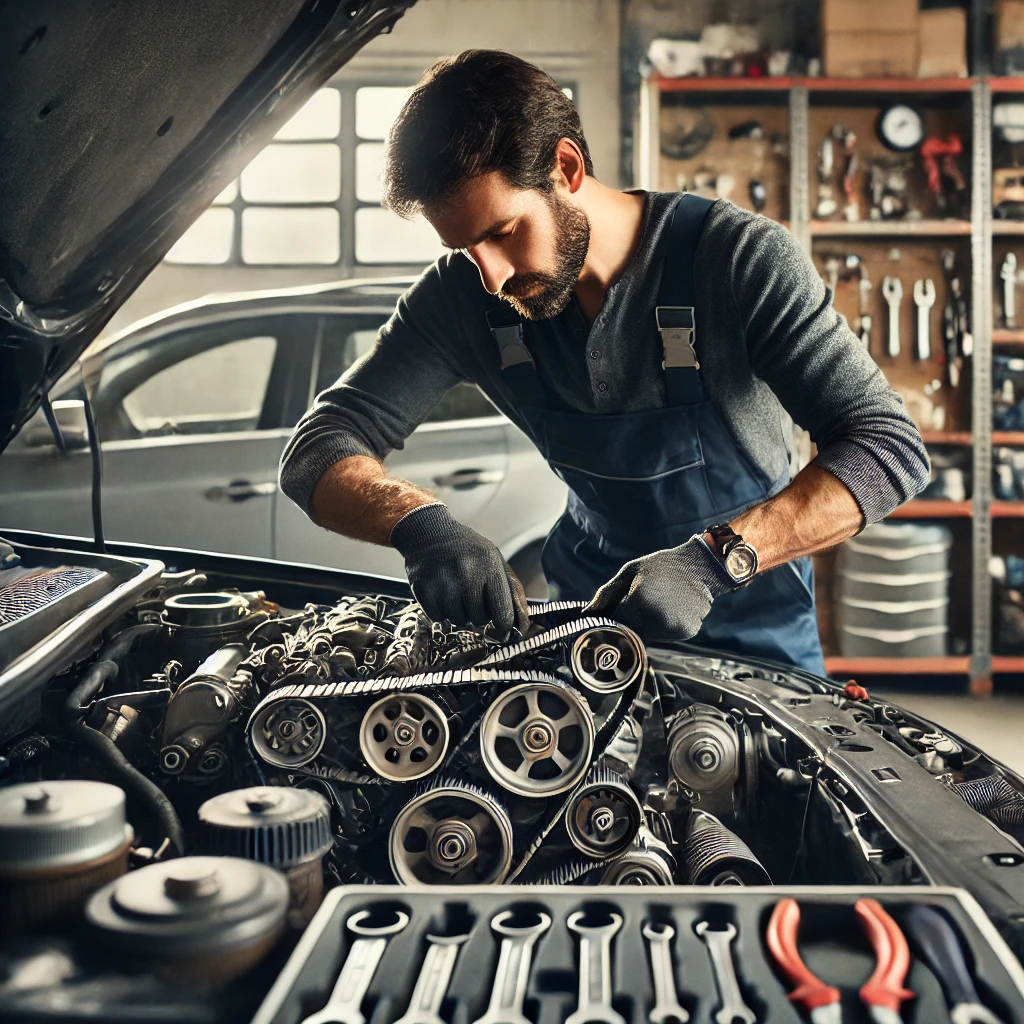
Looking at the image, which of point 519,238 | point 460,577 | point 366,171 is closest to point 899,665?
point 519,238

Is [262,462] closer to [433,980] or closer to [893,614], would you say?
[893,614]

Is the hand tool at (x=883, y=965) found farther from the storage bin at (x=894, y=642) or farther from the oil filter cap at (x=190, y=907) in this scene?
the storage bin at (x=894, y=642)

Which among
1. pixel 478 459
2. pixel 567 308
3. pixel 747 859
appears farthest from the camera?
pixel 478 459

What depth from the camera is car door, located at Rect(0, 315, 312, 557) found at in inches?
122

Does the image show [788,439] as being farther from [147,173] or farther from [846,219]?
[846,219]

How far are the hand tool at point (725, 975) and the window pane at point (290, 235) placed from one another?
492 cm

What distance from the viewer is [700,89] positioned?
3.87m

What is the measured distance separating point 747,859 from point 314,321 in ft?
8.78

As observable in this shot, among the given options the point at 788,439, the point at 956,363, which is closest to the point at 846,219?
the point at 956,363

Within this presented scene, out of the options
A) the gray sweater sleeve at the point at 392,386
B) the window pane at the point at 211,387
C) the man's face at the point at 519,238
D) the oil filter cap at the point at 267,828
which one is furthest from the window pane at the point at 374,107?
the oil filter cap at the point at 267,828

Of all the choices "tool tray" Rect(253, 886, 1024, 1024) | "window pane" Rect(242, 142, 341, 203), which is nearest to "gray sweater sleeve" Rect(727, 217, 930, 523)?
"tool tray" Rect(253, 886, 1024, 1024)

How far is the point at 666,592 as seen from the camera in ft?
3.79

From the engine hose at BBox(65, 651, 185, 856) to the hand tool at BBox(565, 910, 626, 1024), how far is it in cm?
36

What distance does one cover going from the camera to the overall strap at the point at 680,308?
1522 millimetres
